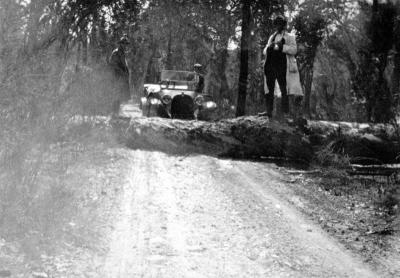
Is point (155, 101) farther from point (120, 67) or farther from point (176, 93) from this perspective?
point (120, 67)

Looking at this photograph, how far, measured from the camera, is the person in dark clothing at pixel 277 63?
8.34 m

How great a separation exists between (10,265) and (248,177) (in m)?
3.82

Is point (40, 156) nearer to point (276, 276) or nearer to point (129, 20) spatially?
point (276, 276)

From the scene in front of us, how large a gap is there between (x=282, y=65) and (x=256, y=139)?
149 centimetres

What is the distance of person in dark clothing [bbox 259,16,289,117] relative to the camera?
8.34 metres

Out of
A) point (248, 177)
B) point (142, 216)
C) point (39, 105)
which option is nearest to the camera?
point (39, 105)

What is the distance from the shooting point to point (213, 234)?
4363 mm

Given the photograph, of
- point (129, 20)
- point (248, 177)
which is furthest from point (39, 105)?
point (129, 20)

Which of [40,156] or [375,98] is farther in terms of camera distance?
[375,98]

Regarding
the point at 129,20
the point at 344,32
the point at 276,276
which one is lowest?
the point at 276,276

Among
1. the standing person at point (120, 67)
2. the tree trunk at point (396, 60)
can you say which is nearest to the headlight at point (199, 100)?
the standing person at point (120, 67)

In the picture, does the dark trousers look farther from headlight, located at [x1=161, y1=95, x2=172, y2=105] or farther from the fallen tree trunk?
headlight, located at [x1=161, y1=95, x2=172, y2=105]

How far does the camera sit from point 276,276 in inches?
141

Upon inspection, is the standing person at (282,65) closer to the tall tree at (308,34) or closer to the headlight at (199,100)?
the headlight at (199,100)
